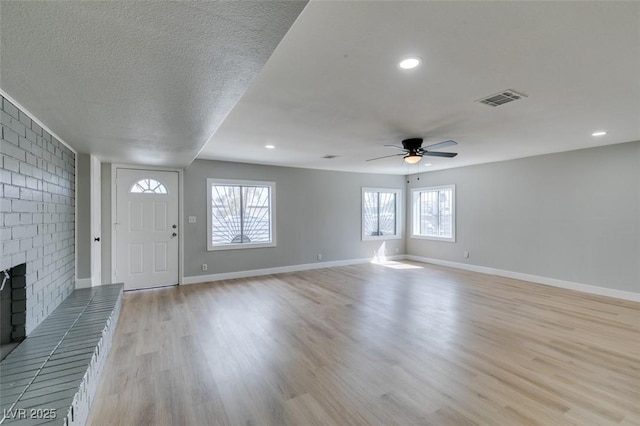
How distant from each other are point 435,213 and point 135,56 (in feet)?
24.8

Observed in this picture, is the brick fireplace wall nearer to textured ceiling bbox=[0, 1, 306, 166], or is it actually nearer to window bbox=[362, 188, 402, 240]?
textured ceiling bbox=[0, 1, 306, 166]

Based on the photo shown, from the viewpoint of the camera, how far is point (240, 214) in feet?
20.6

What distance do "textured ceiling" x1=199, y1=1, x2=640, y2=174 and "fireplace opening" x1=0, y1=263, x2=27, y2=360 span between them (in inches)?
94.5

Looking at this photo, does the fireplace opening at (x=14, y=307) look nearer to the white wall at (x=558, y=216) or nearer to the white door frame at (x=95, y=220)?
the white door frame at (x=95, y=220)

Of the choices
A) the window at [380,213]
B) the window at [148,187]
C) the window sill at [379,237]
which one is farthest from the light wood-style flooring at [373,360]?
the window at [380,213]

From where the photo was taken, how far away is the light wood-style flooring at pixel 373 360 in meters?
2.01

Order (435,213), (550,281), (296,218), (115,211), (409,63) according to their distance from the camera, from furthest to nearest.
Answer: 1. (435,213)
2. (296,218)
3. (550,281)
4. (115,211)
5. (409,63)

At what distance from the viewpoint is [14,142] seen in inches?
87.6

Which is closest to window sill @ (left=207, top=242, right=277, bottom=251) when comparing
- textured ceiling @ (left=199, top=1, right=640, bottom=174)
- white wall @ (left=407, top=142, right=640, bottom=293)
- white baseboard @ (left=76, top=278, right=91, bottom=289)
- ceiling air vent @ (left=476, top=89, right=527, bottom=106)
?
white baseboard @ (left=76, top=278, right=91, bottom=289)

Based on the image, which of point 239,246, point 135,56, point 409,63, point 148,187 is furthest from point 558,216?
point 148,187

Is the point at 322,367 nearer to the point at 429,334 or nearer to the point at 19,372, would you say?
the point at 429,334

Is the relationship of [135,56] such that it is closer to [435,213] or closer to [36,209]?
[36,209]

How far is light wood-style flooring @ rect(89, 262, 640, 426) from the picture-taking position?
2.01m

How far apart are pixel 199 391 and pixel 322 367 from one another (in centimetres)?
101
